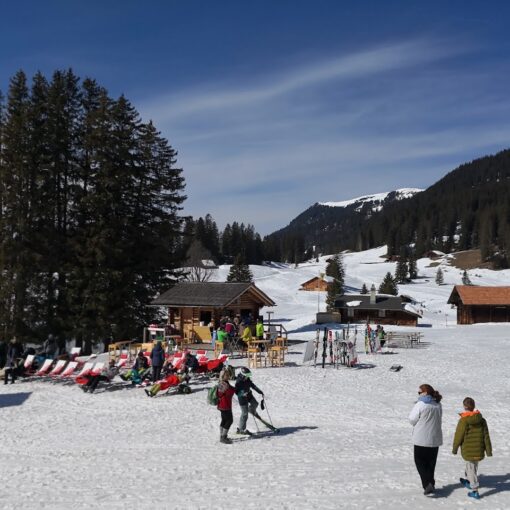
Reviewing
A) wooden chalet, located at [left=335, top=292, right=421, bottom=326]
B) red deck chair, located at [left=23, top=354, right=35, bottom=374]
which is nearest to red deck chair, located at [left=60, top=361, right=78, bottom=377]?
red deck chair, located at [left=23, top=354, right=35, bottom=374]

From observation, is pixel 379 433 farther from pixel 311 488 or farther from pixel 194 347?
pixel 194 347

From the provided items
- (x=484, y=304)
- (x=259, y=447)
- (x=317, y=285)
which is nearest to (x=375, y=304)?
(x=484, y=304)

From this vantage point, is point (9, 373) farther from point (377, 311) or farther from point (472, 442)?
point (377, 311)

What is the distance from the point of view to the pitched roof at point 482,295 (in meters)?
57.1

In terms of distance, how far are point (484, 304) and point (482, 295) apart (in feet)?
4.17

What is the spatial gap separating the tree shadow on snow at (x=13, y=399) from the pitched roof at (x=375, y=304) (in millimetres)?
43443

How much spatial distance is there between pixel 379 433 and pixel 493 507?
540 centimetres

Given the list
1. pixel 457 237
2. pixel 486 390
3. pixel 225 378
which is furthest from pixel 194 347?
pixel 457 237

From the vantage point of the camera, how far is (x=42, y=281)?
103ft

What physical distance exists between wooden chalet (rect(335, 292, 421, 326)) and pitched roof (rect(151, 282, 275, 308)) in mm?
28449

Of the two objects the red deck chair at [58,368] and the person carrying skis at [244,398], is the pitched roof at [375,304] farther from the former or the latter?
the person carrying skis at [244,398]

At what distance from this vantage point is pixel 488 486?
8.80 metres

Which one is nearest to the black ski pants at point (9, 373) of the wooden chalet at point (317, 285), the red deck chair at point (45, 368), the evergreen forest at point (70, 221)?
the red deck chair at point (45, 368)

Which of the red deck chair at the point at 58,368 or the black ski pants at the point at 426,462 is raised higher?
the black ski pants at the point at 426,462
